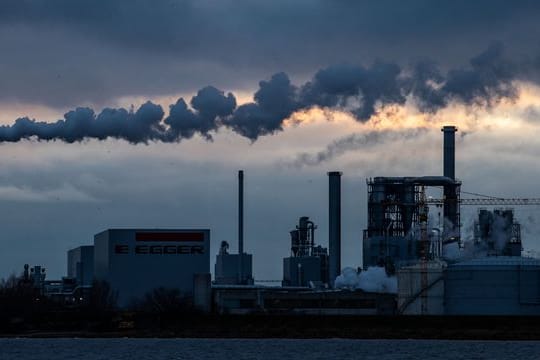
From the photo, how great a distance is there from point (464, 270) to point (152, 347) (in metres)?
44.0

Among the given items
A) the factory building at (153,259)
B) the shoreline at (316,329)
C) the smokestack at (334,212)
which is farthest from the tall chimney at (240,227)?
the shoreline at (316,329)

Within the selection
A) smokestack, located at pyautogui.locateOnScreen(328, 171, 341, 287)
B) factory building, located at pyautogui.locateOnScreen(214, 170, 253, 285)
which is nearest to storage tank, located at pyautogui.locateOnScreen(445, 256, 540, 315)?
smokestack, located at pyautogui.locateOnScreen(328, 171, 341, 287)

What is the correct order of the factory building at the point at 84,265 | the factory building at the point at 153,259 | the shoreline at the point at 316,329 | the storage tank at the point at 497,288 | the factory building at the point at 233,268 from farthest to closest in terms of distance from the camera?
the factory building at the point at 233,268 < the factory building at the point at 84,265 < the factory building at the point at 153,259 < the storage tank at the point at 497,288 < the shoreline at the point at 316,329

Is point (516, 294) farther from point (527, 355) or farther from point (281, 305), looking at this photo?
point (527, 355)

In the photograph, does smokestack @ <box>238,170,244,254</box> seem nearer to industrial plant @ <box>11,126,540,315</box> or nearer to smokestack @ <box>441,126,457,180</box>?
industrial plant @ <box>11,126,540,315</box>

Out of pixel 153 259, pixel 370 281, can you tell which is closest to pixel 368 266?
pixel 370 281

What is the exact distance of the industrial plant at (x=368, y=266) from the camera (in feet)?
417

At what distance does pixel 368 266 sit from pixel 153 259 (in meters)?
31.3

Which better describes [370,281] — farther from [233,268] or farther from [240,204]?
[233,268]

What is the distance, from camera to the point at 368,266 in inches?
6142

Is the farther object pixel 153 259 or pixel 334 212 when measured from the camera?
pixel 334 212

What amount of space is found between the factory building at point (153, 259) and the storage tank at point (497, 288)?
23.0 metres

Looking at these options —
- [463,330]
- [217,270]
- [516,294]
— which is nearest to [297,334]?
[463,330]

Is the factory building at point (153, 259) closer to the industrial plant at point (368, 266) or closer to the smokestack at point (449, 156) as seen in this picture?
the industrial plant at point (368, 266)
